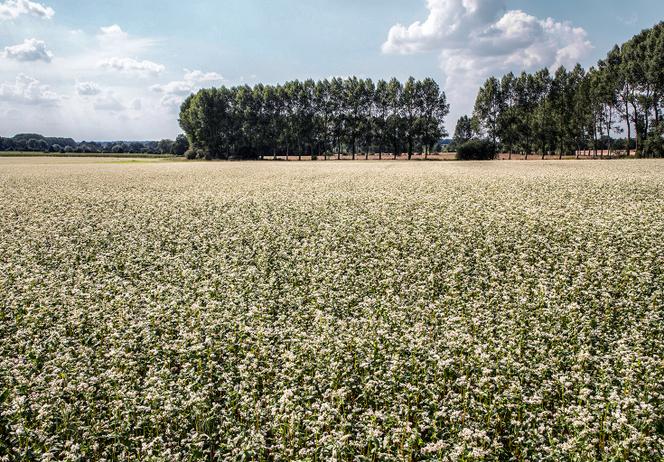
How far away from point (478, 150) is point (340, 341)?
86.0 metres

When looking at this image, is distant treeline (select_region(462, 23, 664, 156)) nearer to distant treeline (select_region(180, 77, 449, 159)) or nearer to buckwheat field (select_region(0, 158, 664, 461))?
distant treeline (select_region(180, 77, 449, 159))

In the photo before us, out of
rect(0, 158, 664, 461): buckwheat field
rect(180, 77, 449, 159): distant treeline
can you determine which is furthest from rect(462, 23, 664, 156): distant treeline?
rect(0, 158, 664, 461): buckwheat field

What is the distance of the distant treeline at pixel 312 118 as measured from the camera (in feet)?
348

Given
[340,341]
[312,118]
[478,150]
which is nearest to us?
[340,341]

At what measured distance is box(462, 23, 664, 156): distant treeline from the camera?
75900mm

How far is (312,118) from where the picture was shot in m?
111

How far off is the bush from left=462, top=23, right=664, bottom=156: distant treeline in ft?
41.3

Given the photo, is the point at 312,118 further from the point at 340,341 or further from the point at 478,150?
the point at 340,341

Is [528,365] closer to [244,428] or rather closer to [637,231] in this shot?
[244,428]

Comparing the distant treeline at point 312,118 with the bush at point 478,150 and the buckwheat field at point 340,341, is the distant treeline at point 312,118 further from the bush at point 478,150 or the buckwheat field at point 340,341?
the buckwheat field at point 340,341

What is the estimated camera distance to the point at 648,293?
437 inches

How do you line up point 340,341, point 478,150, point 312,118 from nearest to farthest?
point 340,341 < point 478,150 < point 312,118

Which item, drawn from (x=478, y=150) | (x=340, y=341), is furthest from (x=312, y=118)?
(x=340, y=341)

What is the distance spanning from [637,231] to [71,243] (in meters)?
21.0
